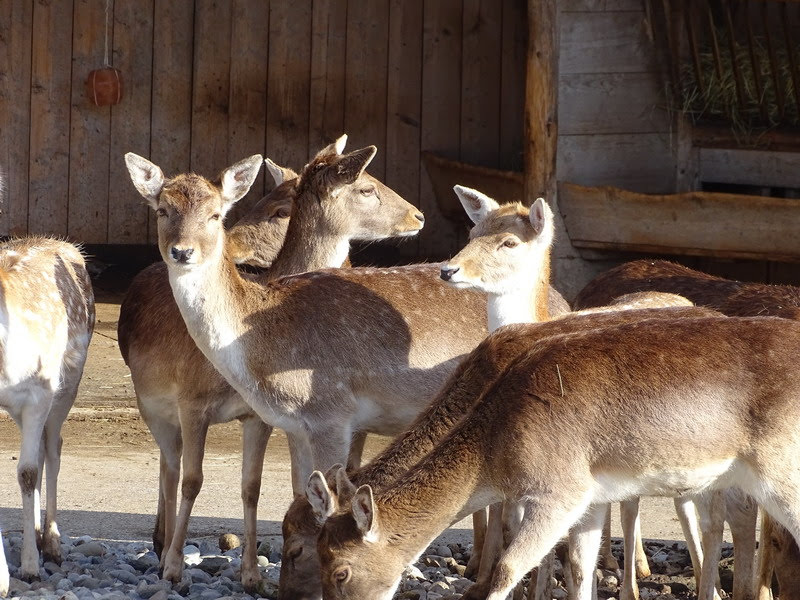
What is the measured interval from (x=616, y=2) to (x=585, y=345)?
6.30 metres

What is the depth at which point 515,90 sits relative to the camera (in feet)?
46.8

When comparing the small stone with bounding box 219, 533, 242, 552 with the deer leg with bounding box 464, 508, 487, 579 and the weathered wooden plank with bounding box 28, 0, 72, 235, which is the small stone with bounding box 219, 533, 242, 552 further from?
the weathered wooden plank with bounding box 28, 0, 72, 235

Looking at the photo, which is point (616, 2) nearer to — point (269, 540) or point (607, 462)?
point (269, 540)

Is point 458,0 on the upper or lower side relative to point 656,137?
upper

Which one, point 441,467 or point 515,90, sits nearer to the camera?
point 441,467

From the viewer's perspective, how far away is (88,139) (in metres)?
13.6

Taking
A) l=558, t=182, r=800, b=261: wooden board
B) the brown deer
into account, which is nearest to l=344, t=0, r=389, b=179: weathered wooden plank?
l=558, t=182, r=800, b=261: wooden board

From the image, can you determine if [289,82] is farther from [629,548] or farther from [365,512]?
[365,512]

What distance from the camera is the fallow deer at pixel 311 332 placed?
6.70 metres

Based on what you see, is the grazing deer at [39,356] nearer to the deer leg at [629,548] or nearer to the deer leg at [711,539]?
the deer leg at [629,548]

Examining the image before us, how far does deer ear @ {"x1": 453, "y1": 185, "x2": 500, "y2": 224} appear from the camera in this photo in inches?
290

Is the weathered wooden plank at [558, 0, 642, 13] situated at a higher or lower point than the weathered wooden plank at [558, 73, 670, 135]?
higher

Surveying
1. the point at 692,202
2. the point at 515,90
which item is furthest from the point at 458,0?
the point at 692,202

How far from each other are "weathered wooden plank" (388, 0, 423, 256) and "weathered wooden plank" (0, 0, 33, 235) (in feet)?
11.1
